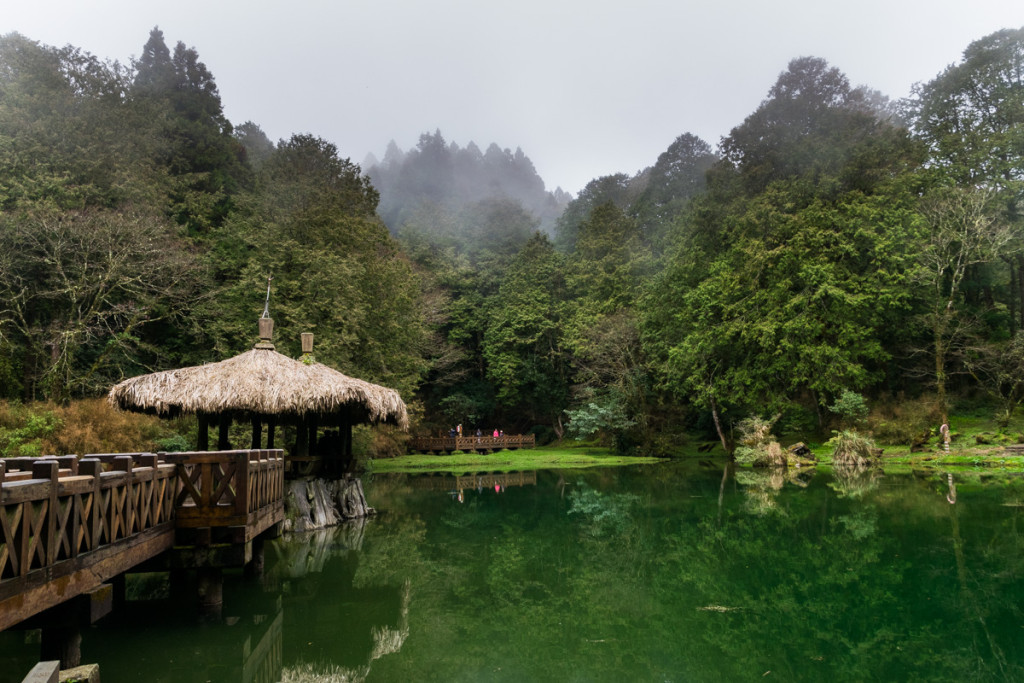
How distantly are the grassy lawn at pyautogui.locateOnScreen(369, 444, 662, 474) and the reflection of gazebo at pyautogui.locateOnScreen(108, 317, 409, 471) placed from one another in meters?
12.2

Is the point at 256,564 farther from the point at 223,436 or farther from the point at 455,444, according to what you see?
the point at 455,444

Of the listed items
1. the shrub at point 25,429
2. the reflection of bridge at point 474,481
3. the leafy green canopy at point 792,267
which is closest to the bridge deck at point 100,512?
the shrub at point 25,429

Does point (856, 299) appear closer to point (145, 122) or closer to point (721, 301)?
point (721, 301)

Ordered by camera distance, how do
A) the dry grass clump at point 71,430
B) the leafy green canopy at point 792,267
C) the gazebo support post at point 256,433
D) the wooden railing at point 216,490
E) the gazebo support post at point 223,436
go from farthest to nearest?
1. the leafy green canopy at point 792,267
2. the dry grass clump at point 71,430
3. the gazebo support post at point 256,433
4. the gazebo support post at point 223,436
5. the wooden railing at point 216,490

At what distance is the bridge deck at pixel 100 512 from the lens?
365cm

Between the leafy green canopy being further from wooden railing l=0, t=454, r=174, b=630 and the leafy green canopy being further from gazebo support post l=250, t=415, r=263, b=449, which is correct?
wooden railing l=0, t=454, r=174, b=630

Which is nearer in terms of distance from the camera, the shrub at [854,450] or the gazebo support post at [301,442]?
the gazebo support post at [301,442]

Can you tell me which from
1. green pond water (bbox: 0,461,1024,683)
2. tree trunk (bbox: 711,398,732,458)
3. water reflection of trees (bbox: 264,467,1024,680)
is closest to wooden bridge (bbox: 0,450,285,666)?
green pond water (bbox: 0,461,1024,683)

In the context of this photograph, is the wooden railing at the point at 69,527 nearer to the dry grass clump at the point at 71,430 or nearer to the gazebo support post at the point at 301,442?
the gazebo support post at the point at 301,442

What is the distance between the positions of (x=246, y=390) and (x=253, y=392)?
104mm

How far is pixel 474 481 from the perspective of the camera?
19922 mm

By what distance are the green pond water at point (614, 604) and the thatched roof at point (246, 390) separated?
7.04ft

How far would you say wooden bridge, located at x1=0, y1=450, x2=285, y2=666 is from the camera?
145 inches

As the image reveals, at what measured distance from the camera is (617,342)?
29.8 metres
